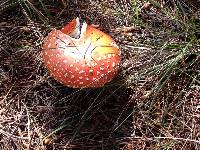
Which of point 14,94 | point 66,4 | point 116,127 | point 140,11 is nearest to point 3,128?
point 14,94

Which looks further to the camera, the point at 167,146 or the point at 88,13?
the point at 88,13

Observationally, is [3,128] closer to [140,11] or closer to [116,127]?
[116,127]

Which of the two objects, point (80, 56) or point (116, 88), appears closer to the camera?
point (80, 56)

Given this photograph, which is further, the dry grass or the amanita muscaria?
the dry grass

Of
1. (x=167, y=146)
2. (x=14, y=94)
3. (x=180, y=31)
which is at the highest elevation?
(x=180, y=31)

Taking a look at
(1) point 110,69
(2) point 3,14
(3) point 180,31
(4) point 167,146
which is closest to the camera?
(1) point 110,69
